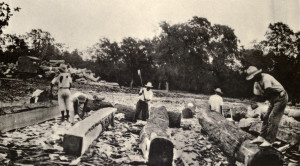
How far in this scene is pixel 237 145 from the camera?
3799 millimetres

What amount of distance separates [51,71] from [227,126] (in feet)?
27.1

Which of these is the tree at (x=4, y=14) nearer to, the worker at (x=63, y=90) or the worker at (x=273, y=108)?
the worker at (x=63, y=90)

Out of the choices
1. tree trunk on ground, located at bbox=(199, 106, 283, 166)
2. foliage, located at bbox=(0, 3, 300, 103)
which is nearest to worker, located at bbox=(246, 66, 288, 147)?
tree trunk on ground, located at bbox=(199, 106, 283, 166)

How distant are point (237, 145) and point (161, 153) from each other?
1.16 m

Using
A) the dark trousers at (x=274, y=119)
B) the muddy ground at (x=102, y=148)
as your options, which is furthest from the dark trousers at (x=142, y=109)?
the dark trousers at (x=274, y=119)

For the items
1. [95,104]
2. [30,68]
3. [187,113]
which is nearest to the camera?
[95,104]

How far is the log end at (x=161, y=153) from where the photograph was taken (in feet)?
11.0

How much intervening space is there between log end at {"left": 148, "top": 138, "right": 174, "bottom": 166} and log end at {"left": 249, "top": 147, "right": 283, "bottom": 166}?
1010 millimetres

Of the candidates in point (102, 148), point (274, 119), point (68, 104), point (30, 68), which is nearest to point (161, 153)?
point (102, 148)

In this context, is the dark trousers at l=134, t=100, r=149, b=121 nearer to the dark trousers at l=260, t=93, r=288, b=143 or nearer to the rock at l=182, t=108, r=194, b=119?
the rock at l=182, t=108, r=194, b=119

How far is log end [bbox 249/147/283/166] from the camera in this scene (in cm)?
335

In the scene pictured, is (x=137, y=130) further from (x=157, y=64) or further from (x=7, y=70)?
(x=157, y=64)

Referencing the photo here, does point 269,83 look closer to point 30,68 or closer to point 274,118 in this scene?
point 274,118

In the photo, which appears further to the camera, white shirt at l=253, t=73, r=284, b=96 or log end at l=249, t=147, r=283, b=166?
white shirt at l=253, t=73, r=284, b=96
